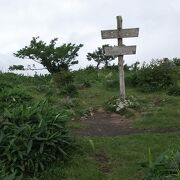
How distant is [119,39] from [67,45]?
851cm

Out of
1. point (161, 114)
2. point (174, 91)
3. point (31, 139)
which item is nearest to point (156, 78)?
point (174, 91)

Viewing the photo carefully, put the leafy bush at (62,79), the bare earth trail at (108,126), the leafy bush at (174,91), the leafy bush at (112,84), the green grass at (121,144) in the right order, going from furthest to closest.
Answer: the leafy bush at (112,84), the leafy bush at (62,79), the leafy bush at (174,91), the bare earth trail at (108,126), the green grass at (121,144)

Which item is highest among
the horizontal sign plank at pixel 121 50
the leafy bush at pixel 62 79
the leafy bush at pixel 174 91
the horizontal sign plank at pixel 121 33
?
the horizontal sign plank at pixel 121 33

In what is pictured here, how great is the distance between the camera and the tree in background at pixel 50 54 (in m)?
21.6

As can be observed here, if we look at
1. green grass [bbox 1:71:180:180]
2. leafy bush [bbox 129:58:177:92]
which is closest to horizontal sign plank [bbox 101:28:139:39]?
green grass [bbox 1:71:180:180]

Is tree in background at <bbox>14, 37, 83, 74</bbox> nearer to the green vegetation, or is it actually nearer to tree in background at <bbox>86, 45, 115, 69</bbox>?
tree in background at <bbox>86, 45, 115, 69</bbox>

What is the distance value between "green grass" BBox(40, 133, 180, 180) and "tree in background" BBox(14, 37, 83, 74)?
37.8ft

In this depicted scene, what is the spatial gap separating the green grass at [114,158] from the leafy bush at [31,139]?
25cm

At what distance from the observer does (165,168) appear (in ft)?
23.1

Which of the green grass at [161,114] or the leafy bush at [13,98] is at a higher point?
the leafy bush at [13,98]

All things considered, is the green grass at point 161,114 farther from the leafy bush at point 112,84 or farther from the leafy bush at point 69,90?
the leafy bush at point 112,84

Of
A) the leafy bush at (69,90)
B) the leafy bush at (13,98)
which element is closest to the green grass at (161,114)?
the leafy bush at (69,90)

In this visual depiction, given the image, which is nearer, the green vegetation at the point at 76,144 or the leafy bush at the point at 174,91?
the green vegetation at the point at 76,144

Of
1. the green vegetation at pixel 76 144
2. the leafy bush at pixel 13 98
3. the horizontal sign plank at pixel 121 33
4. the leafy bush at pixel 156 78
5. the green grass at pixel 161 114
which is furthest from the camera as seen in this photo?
the leafy bush at pixel 156 78
